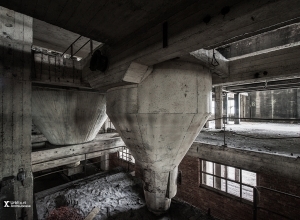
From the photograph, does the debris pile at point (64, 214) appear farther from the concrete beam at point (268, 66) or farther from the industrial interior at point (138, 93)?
the concrete beam at point (268, 66)

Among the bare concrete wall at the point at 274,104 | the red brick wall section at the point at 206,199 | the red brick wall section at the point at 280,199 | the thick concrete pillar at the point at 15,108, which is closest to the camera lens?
the thick concrete pillar at the point at 15,108

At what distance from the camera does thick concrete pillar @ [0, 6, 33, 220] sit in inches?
114

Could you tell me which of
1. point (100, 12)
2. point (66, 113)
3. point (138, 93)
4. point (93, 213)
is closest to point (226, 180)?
point (93, 213)

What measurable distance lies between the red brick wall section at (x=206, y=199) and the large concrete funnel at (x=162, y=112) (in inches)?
135

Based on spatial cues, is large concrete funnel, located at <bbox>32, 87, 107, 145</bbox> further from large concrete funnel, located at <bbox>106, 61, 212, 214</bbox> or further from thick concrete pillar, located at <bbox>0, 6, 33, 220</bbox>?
large concrete funnel, located at <bbox>106, 61, 212, 214</bbox>

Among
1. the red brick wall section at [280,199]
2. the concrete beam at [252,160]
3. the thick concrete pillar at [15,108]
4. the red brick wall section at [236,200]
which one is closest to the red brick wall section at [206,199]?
the red brick wall section at [236,200]

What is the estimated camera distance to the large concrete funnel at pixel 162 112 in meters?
2.77

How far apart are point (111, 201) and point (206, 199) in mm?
3813

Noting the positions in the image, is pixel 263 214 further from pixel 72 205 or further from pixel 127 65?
pixel 127 65

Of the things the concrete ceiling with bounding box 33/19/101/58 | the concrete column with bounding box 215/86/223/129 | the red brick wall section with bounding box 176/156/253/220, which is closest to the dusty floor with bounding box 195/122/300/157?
the red brick wall section with bounding box 176/156/253/220

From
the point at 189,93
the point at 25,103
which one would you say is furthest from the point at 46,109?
the point at 189,93

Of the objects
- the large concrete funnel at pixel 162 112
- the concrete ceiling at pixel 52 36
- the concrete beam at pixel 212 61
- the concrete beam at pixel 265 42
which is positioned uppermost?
the concrete ceiling at pixel 52 36

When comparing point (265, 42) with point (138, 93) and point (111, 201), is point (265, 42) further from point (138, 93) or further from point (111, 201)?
point (111, 201)

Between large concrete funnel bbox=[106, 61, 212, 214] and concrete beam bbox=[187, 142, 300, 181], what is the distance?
5.65 ft
